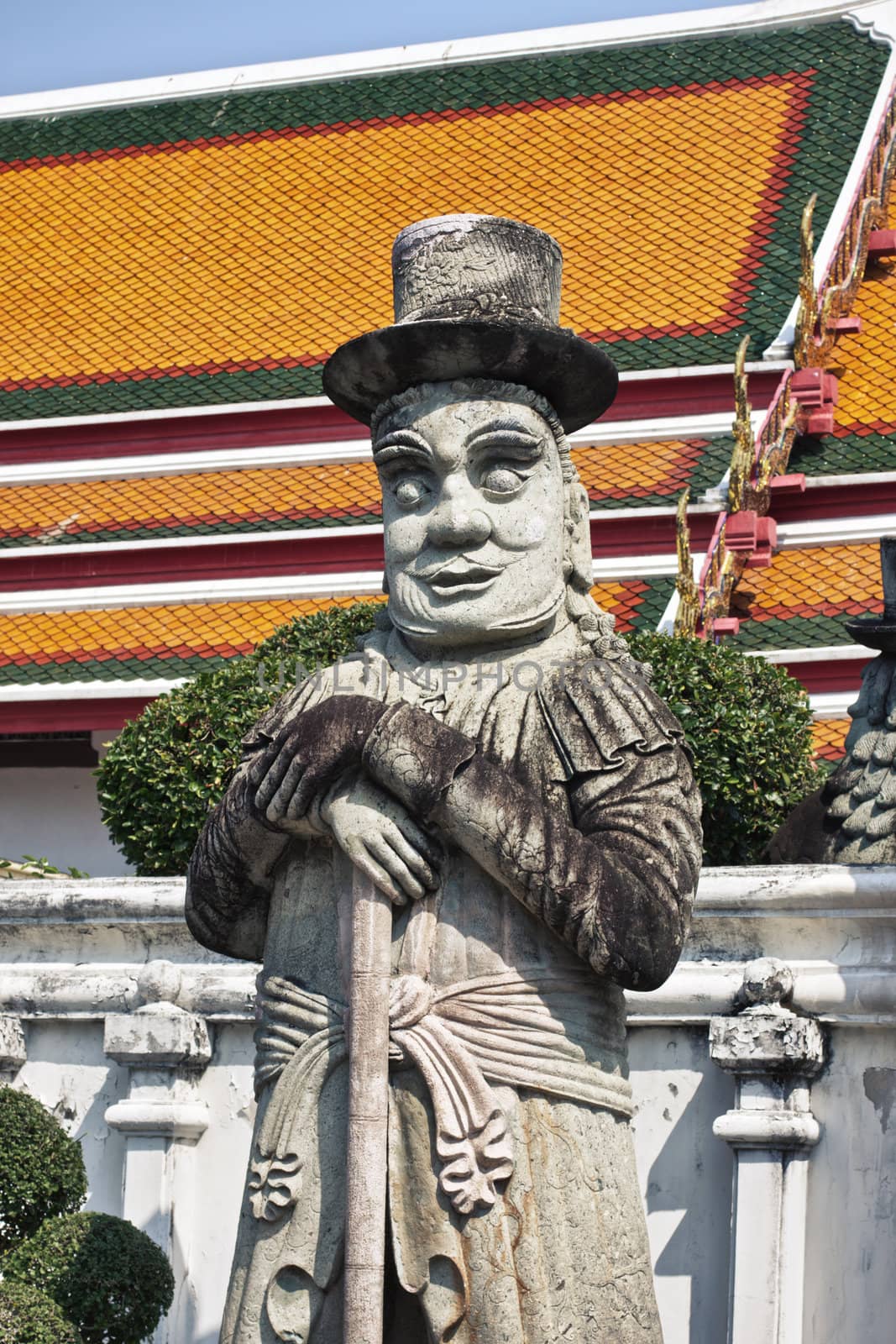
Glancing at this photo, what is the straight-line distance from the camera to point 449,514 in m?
5.02

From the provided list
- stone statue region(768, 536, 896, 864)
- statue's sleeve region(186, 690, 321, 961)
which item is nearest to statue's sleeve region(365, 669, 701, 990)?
statue's sleeve region(186, 690, 321, 961)

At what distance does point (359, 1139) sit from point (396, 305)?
185 centimetres

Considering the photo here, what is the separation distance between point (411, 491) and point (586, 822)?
0.85 meters

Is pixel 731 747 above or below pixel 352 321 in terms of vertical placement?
below

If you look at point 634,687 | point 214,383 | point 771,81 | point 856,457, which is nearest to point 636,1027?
point 634,687

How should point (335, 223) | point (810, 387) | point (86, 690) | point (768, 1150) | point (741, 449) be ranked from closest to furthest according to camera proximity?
point (768, 1150), point (741, 449), point (86, 690), point (810, 387), point (335, 223)

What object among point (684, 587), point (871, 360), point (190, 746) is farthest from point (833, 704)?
point (190, 746)

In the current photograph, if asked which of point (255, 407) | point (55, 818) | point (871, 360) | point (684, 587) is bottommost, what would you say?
point (55, 818)

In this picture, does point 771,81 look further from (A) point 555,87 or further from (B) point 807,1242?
(B) point 807,1242

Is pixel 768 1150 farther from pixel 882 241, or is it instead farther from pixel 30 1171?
pixel 882 241

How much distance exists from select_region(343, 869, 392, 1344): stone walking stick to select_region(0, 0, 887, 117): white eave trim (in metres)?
13.9

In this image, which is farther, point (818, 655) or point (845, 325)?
point (845, 325)

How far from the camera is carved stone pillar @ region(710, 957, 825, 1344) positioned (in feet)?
21.6

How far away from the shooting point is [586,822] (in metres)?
4.82
